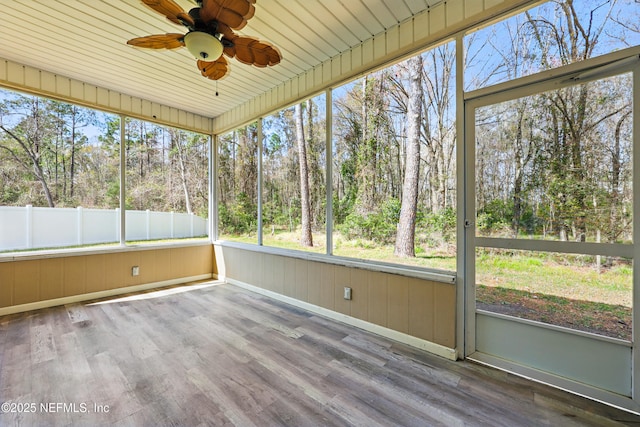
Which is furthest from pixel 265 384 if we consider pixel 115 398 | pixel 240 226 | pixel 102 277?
pixel 102 277

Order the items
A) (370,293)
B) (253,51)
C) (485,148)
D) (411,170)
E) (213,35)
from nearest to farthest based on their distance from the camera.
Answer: (213,35) < (253,51) < (485,148) < (411,170) < (370,293)

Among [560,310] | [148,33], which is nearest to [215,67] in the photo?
[148,33]

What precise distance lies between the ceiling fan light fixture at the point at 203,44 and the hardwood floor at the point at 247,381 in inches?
94.2

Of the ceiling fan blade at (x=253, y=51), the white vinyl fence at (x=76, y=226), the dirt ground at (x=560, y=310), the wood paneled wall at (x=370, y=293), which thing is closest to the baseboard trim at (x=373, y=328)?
the wood paneled wall at (x=370, y=293)

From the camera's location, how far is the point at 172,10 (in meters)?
1.66

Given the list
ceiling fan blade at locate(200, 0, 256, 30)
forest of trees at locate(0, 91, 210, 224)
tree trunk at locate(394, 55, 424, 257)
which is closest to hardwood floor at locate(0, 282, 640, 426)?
tree trunk at locate(394, 55, 424, 257)

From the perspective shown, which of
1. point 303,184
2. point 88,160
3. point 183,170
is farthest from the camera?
point 183,170

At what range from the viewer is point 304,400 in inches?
66.8

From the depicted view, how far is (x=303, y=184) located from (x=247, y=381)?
2348mm

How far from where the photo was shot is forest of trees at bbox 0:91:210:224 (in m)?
3.19

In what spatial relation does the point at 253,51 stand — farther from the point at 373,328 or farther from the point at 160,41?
the point at 373,328

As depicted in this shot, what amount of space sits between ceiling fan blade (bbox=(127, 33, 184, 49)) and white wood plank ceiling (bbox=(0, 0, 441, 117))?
448mm

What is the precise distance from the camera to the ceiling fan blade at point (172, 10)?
158cm

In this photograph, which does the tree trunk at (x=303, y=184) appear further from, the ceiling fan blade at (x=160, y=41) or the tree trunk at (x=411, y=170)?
the ceiling fan blade at (x=160, y=41)
